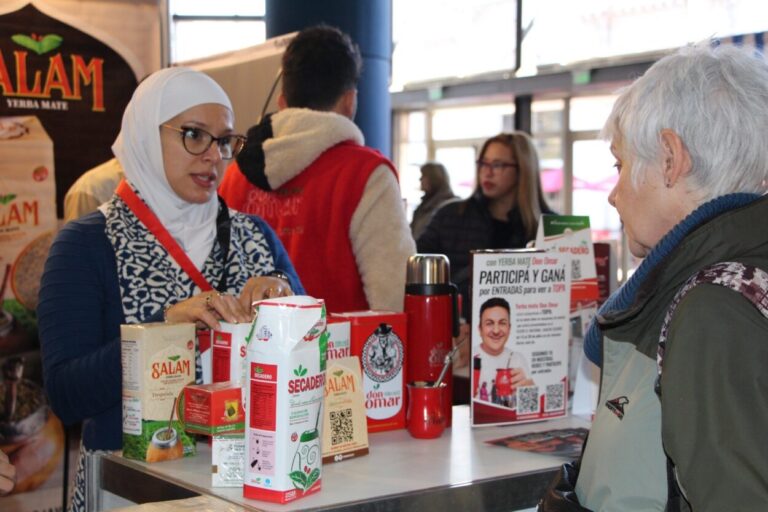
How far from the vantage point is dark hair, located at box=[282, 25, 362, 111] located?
9.21 ft

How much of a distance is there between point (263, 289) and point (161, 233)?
324 millimetres

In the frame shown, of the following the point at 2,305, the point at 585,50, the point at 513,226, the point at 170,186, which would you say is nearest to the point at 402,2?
the point at 585,50

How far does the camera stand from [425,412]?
1824 millimetres

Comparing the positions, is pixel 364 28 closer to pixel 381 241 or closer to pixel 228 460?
pixel 381 241

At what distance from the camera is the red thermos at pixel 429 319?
6.20 ft

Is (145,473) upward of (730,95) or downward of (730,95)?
downward

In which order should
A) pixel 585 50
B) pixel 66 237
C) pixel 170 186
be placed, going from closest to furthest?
pixel 66 237 → pixel 170 186 → pixel 585 50

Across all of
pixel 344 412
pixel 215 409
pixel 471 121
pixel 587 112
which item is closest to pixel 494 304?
pixel 344 412

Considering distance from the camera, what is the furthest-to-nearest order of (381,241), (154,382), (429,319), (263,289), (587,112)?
(587,112) < (381,241) < (429,319) < (263,289) < (154,382)

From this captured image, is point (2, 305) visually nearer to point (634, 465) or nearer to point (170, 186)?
point (170, 186)

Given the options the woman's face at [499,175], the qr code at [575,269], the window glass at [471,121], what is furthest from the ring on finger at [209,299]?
the window glass at [471,121]

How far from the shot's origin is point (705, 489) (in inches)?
40.8

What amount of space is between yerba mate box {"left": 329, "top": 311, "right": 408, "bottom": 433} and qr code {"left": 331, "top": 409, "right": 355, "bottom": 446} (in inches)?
7.2

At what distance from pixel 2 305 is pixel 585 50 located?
7167mm
